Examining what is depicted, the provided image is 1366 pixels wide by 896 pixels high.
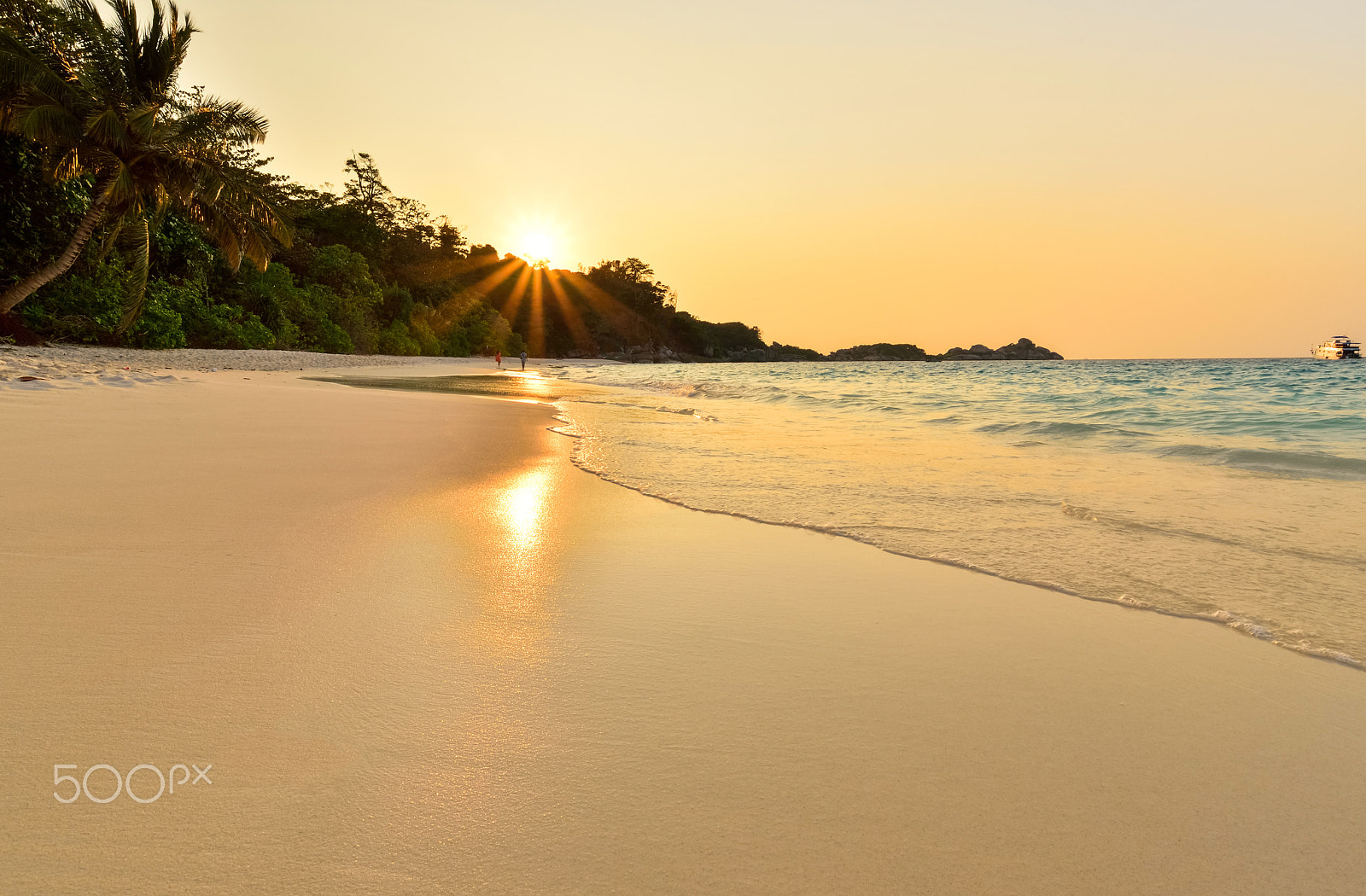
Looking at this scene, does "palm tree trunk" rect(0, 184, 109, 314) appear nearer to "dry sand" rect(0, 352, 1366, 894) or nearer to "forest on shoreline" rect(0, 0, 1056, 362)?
"forest on shoreline" rect(0, 0, 1056, 362)

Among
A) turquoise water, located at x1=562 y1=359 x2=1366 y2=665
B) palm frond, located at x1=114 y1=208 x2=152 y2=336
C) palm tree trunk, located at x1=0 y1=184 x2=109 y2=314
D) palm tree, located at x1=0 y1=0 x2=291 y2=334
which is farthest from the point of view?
palm frond, located at x1=114 y1=208 x2=152 y2=336

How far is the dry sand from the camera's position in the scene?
4.15ft

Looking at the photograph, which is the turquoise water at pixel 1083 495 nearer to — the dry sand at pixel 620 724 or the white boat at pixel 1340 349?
the dry sand at pixel 620 724

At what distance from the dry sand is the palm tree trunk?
57.2ft

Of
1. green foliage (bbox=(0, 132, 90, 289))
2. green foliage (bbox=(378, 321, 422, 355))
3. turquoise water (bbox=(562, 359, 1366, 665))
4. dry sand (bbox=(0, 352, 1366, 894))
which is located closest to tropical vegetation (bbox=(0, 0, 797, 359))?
green foliage (bbox=(0, 132, 90, 289))

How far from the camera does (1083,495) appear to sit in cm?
531

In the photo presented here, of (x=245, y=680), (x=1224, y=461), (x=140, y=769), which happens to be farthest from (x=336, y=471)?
(x=1224, y=461)

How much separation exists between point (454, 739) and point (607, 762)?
1.25ft

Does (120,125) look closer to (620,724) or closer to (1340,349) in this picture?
(620,724)

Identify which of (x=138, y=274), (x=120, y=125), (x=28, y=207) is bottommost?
(x=138, y=274)

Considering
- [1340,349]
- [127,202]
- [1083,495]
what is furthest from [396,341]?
[1340,349]

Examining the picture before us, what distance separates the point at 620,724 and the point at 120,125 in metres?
20.5

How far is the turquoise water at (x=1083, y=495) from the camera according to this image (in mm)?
3139

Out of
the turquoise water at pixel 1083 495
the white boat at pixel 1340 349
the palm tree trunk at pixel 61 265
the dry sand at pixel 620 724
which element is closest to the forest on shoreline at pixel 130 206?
the palm tree trunk at pixel 61 265
